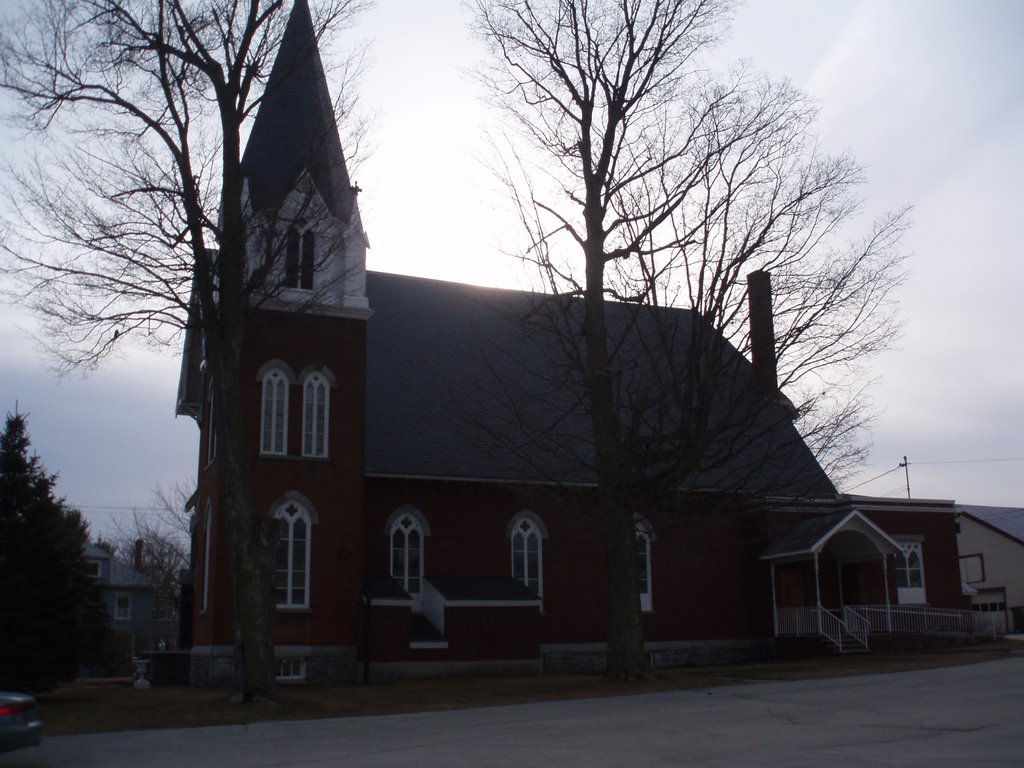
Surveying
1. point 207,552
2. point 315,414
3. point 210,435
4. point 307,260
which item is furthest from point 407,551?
point 307,260

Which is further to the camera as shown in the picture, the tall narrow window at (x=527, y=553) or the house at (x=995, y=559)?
the house at (x=995, y=559)

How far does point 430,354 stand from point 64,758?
739 inches

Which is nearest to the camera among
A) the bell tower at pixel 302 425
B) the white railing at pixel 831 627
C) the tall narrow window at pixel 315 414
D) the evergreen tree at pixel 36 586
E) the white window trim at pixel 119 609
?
the evergreen tree at pixel 36 586

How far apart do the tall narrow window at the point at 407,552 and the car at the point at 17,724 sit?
50.1ft

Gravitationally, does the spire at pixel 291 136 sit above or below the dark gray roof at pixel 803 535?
above

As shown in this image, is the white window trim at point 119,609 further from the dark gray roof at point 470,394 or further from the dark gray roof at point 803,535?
the dark gray roof at point 803,535

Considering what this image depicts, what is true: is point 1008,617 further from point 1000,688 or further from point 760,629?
point 1000,688

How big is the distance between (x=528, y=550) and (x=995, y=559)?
38064mm

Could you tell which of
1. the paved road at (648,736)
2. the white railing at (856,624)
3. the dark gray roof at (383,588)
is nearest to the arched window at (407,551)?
the dark gray roof at (383,588)

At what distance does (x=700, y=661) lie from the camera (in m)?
29.6

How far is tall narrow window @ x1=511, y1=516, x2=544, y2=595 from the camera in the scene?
27859 mm

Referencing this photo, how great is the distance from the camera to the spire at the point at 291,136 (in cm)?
2431

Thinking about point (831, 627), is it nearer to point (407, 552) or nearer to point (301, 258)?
point (407, 552)

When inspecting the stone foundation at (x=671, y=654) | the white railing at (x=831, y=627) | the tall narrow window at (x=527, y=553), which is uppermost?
the tall narrow window at (x=527, y=553)
